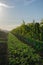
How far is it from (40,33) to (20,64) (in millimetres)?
8824

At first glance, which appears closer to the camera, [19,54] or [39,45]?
[19,54]

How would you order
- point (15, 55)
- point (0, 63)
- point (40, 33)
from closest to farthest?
point (0, 63)
point (15, 55)
point (40, 33)

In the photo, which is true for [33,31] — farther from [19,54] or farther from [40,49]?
[19,54]

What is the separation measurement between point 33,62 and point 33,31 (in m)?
10.2

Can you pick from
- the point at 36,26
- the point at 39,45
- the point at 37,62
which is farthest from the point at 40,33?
the point at 37,62

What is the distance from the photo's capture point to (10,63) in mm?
9906

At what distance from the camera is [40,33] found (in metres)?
18.6

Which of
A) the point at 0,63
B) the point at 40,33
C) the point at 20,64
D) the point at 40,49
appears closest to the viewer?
the point at 0,63

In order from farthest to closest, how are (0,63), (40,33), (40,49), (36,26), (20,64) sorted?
(36,26) < (40,33) < (40,49) < (20,64) < (0,63)

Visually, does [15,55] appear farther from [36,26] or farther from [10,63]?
[36,26]

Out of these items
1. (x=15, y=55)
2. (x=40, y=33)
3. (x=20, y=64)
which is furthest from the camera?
(x=40, y=33)

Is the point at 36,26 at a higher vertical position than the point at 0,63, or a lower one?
higher

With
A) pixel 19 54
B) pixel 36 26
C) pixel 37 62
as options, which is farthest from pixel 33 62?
pixel 36 26

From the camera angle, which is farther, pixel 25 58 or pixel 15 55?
pixel 15 55
